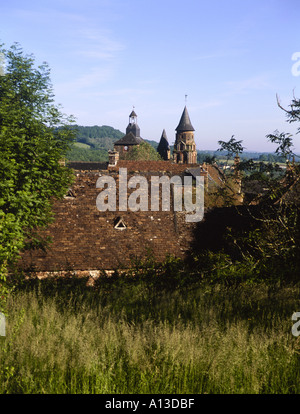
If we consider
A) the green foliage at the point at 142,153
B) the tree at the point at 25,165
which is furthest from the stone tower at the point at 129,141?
the tree at the point at 25,165

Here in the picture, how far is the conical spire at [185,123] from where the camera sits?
255 ft

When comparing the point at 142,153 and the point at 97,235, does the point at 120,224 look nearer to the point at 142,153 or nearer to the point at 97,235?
the point at 97,235

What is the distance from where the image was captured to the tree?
788cm

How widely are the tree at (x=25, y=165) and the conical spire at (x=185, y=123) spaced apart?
60135 millimetres

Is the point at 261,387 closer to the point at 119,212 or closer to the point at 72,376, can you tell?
the point at 72,376

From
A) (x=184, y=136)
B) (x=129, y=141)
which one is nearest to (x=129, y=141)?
(x=129, y=141)

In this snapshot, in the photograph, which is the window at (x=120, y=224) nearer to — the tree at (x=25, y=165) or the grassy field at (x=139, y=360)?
the tree at (x=25, y=165)

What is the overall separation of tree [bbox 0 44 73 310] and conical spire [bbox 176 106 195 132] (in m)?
60.1

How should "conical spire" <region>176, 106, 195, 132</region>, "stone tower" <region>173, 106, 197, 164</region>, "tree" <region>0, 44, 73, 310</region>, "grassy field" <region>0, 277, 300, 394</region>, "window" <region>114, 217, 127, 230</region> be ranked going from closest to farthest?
"grassy field" <region>0, 277, 300, 394</region>, "tree" <region>0, 44, 73, 310</region>, "window" <region>114, 217, 127, 230</region>, "stone tower" <region>173, 106, 197, 164</region>, "conical spire" <region>176, 106, 195, 132</region>

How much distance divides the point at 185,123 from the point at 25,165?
7164cm

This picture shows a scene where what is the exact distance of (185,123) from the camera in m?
78.1

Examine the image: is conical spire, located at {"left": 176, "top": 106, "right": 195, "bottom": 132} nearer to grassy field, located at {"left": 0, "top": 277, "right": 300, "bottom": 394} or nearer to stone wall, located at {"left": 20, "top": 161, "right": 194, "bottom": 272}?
stone wall, located at {"left": 20, "top": 161, "right": 194, "bottom": 272}

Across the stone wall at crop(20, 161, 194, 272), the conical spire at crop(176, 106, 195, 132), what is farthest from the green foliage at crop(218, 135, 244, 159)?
the conical spire at crop(176, 106, 195, 132)
